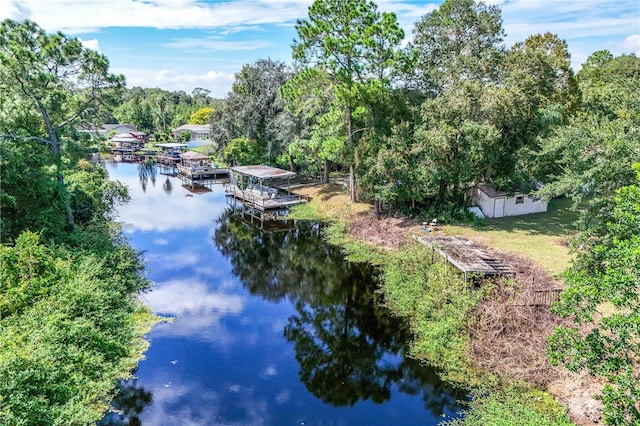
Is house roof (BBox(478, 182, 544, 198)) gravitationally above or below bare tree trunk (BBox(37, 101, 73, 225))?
below

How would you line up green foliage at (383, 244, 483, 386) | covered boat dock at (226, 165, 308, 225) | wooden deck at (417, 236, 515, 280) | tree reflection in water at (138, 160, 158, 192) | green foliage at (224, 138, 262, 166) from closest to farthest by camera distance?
green foliage at (383, 244, 483, 386), wooden deck at (417, 236, 515, 280), covered boat dock at (226, 165, 308, 225), green foliage at (224, 138, 262, 166), tree reflection in water at (138, 160, 158, 192)

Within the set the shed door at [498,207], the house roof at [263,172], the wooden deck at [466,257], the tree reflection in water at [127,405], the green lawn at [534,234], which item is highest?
the house roof at [263,172]

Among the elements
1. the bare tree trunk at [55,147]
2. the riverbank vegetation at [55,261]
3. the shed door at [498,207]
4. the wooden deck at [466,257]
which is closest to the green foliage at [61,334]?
the riverbank vegetation at [55,261]

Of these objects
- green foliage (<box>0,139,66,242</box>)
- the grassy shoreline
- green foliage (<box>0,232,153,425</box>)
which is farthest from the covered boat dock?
green foliage (<box>0,232,153,425</box>)

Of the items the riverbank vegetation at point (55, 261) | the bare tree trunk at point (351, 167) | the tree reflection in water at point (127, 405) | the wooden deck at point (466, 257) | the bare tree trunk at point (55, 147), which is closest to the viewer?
the riverbank vegetation at point (55, 261)

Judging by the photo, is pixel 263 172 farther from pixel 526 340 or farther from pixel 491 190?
pixel 526 340

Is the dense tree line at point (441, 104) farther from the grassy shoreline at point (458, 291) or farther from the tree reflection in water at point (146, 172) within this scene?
the tree reflection in water at point (146, 172)

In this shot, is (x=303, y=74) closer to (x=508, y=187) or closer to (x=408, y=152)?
(x=408, y=152)

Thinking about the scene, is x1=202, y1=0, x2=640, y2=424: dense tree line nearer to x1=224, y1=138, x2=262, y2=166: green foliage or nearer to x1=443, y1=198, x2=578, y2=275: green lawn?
x1=443, y1=198, x2=578, y2=275: green lawn
